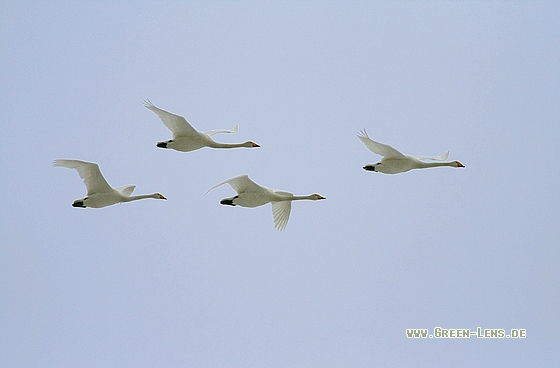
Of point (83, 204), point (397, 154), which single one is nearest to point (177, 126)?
point (83, 204)

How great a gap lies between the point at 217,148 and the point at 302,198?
321 cm

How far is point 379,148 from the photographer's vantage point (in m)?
37.2

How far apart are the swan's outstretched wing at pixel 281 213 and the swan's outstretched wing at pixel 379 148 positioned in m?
4.22

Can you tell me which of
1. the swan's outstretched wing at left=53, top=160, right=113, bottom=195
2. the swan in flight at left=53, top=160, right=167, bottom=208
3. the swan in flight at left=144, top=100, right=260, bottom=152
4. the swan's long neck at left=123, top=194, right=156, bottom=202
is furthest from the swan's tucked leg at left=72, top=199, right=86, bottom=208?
the swan in flight at left=144, top=100, right=260, bottom=152

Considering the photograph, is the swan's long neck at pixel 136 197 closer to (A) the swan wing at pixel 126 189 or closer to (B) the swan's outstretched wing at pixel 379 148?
(A) the swan wing at pixel 126 189


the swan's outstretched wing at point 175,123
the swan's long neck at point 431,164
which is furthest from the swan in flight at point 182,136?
the swan's long neck at point 431,164

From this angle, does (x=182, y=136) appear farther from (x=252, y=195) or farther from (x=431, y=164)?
(x=431, y=164)

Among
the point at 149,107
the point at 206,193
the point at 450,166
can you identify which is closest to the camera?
the point at 206,193

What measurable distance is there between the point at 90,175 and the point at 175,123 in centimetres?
310

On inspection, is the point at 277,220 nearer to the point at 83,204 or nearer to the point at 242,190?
the point at 242,190

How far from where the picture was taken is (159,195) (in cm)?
4019

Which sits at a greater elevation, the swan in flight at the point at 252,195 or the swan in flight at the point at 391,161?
the swan in flight at the point at 391,161

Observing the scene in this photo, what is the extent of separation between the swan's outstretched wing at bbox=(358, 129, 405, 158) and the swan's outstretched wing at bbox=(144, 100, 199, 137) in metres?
5.40

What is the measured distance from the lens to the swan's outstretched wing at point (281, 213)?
132ft
